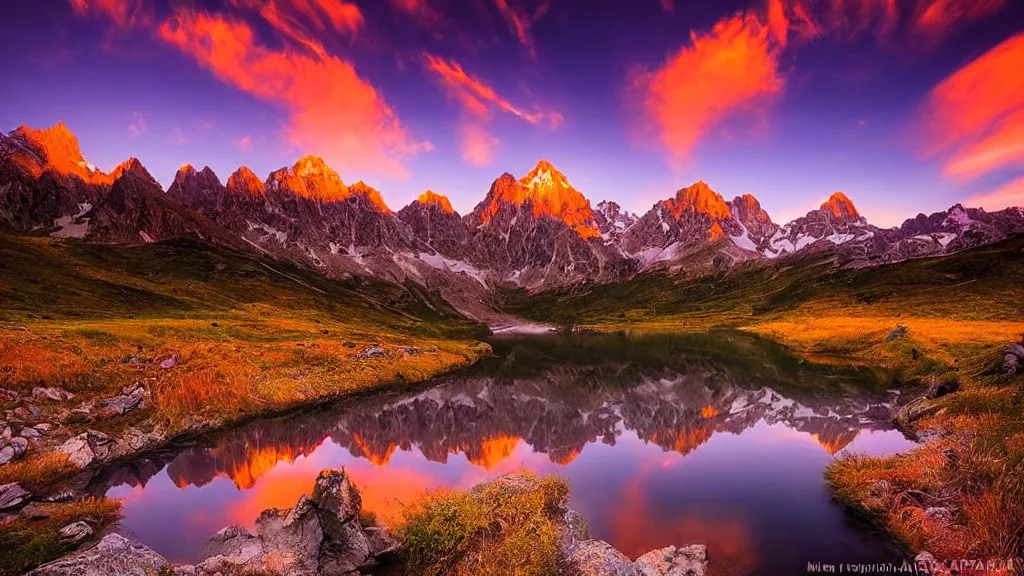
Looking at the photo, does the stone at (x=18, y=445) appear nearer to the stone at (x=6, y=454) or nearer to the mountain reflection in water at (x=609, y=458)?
the stone at (x=6, y=454)

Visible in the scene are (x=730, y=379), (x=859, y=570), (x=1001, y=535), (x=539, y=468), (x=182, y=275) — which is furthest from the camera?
(x=182, y=275)

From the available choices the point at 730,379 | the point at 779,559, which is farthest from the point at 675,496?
the point at 730,379

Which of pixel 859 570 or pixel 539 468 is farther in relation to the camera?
pixel 539 468

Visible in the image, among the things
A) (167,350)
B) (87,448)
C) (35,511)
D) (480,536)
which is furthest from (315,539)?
(167,350)

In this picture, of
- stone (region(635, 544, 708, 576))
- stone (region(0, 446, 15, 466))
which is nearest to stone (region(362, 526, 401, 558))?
stone (region(635, 544, 708, 576))

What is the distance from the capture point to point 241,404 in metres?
50.5

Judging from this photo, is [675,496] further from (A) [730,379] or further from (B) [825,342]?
(B) [825,342]

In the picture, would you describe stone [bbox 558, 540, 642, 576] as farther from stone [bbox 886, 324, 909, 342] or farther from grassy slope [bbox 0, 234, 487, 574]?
stone [bbox 886, 324, 909, 342]

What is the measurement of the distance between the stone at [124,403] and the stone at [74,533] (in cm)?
2098

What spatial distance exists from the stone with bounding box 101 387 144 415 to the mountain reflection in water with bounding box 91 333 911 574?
7070mm

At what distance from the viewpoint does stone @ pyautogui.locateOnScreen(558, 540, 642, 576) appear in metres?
18.5

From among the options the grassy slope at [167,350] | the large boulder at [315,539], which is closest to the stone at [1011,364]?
the large boulder at [315,539]

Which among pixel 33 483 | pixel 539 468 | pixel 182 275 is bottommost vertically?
pixel 539 468

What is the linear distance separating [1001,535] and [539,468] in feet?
87.8
